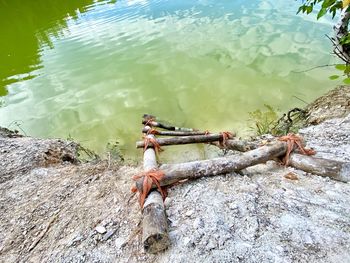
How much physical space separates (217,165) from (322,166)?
1.16 metres

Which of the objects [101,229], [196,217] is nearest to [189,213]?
[196,217]

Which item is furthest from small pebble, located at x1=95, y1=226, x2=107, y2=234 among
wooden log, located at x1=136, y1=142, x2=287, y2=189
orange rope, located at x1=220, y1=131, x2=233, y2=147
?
orange rope, located at x1=220, y1=131, x2=233, y2=147

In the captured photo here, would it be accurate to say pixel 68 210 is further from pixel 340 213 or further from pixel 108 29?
pixel 108 29

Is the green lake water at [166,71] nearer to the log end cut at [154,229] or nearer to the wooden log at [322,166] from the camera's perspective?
Result: the wooden log at [322,166]

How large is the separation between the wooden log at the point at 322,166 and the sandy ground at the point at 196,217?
0.07m

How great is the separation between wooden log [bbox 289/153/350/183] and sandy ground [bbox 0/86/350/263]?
→ 0.24ft

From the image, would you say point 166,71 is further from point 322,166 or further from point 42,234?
point 42,234

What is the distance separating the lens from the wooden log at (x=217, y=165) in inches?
129

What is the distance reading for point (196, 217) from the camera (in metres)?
2.85

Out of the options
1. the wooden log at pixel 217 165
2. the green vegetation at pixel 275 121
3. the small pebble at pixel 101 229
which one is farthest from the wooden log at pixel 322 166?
the small pebble at pixel 101 229

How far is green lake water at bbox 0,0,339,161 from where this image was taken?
7.37 metres

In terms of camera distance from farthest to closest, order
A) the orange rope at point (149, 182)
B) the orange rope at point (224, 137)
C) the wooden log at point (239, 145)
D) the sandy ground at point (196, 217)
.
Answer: the orange rope at point (224, 137), the wooden log at point (239, 145), the orange rope at point (149, 182), the sandy ground at point (196, 217)

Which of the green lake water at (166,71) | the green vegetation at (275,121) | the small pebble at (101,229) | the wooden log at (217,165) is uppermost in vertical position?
the wooden log at (217,165)

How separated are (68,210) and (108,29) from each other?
1292 centimetres
